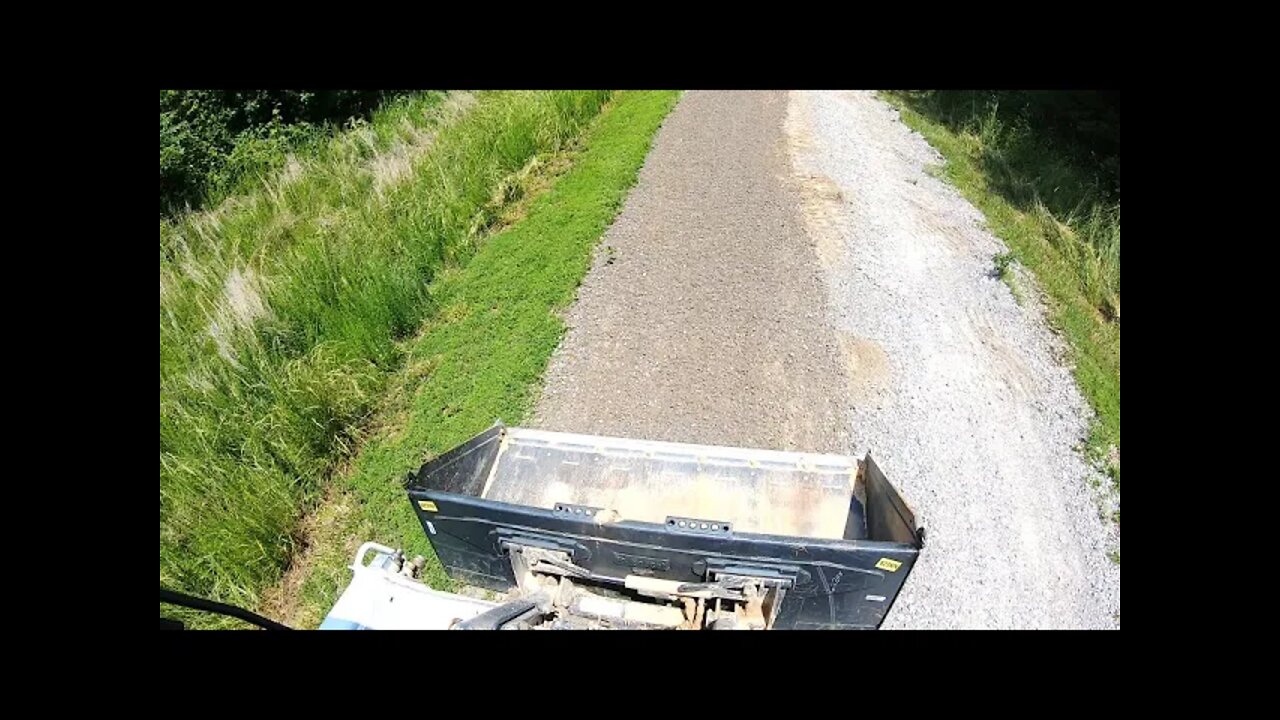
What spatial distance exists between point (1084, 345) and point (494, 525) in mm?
7506

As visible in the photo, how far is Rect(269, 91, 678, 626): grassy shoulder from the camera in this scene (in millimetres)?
5863

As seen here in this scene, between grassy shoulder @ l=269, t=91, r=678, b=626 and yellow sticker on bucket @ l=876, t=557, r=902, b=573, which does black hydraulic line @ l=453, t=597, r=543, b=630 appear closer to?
grassy shoulder @ l=269, t=91, r=678, b=626

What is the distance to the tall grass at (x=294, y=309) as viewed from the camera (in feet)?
18.8

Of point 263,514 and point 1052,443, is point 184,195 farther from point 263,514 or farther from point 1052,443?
point 1052,443

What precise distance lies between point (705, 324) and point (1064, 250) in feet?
19.2

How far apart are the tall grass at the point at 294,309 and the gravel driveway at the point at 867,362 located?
208 centimetres

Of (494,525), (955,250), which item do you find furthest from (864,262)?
(494,525)

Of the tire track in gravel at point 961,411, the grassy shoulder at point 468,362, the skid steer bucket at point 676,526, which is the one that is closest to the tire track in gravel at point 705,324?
the grassy shoulder at point 468,362

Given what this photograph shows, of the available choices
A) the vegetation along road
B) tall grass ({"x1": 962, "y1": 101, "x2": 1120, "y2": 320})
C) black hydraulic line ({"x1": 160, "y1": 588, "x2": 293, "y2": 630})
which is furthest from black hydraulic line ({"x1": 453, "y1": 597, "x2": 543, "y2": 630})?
tall grass ({"x1": 962, "y1": 101, "x2": 1120, "y2": 320})

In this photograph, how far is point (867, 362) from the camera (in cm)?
787

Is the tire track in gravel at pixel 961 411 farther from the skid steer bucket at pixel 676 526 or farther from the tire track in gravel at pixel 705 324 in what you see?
the skid steer bucket at pixel 676 526

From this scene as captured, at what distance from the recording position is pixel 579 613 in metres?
4.34

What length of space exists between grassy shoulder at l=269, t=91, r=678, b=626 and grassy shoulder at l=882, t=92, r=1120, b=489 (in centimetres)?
594

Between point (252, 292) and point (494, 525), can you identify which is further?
point (252, 292)
